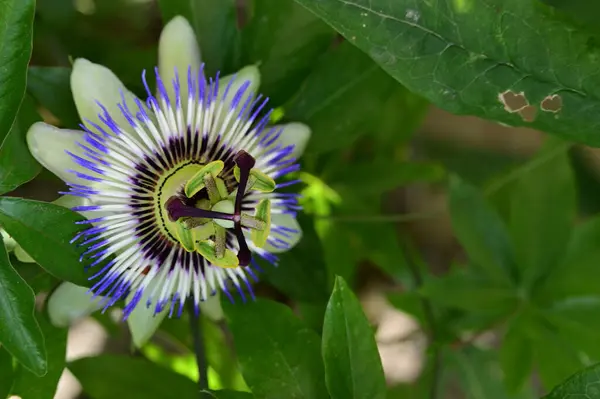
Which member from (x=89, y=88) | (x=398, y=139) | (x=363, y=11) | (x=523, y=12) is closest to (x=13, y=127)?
(x=89, y=88)

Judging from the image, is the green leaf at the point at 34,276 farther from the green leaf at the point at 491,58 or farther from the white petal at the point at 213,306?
the green leaf at the point at 491,58

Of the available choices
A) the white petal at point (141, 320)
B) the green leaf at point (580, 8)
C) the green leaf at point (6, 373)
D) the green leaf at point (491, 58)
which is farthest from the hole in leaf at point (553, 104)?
the green leaf at point (6, 373)

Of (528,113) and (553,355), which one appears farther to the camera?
(553,355)

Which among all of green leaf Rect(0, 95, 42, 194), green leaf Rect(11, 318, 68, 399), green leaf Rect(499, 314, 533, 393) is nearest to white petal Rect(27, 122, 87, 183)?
green leaf Rect(0, 95, 42, 194)

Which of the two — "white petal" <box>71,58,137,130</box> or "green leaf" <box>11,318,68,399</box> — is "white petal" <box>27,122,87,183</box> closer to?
"white petal" <box>71,58,137,130</box>

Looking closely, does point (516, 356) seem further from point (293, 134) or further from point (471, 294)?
point (293, 134)

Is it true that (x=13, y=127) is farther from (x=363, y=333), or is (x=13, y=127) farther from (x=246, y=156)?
(x=363, y=333)

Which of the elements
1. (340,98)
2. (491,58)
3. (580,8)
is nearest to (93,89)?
(340,98)
